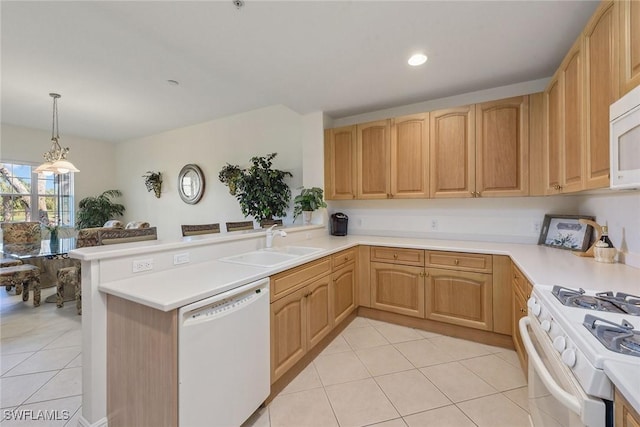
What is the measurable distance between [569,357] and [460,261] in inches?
64.6

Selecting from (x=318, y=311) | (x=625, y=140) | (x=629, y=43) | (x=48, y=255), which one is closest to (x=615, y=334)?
(x=625, y=140)

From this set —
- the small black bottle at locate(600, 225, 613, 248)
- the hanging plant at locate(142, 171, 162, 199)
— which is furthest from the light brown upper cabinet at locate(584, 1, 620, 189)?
the hanging plant at locate(142, 171, 162, 199)

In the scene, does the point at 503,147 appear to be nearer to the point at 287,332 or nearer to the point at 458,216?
the point at 458,216

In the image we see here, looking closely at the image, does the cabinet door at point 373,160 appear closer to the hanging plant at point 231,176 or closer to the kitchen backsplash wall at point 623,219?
the kitchen backsplash wall at point 623,219

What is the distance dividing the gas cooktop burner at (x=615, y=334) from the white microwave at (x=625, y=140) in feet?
1.89

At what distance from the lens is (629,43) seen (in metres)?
1.18

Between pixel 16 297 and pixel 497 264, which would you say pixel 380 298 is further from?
pixel 16 297

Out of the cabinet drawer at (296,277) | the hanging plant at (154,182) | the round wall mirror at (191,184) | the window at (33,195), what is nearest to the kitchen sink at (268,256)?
the cabinet drawer at (296,277)

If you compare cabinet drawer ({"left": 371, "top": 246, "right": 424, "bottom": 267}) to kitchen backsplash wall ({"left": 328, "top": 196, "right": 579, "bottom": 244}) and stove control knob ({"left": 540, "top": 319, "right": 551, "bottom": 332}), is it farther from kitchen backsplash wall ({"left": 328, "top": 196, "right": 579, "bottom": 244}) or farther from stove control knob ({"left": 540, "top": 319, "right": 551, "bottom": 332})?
Answer: stove control knob ({"left": 540, "top": 319, "right": 551, "bottom": 332})

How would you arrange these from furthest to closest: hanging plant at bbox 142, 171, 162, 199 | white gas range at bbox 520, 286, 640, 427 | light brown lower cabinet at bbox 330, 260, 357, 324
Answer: hanging plant at bbox 142, 171, 162, 199 < light brown lower cabinet at bbox 330, 260, 357, 324 < white gas range at bbox 520, 286, 640, 427

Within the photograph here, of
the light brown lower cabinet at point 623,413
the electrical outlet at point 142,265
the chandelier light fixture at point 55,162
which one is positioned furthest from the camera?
the chandelier light fixture at point 55,162

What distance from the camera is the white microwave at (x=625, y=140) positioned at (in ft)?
3.43

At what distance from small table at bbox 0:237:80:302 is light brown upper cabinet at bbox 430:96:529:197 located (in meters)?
4.46

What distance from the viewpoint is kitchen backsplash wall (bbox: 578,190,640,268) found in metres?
1.61
